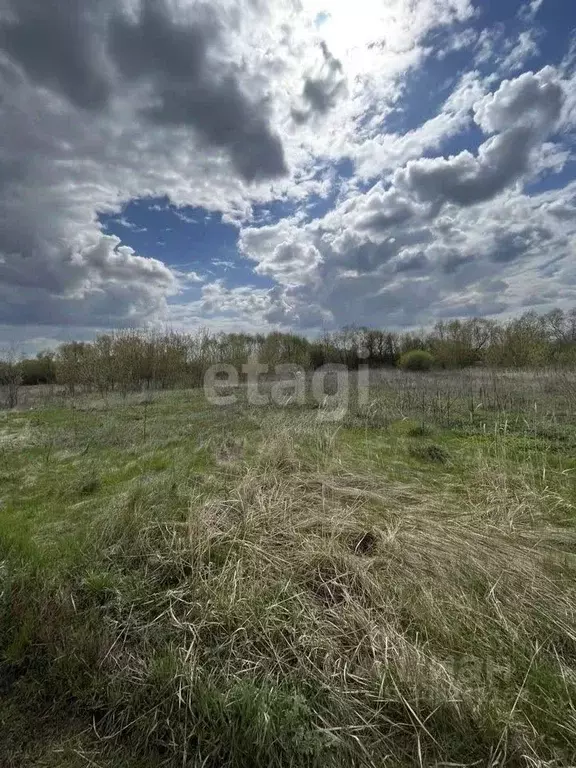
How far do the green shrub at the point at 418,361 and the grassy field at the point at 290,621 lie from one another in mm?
30658

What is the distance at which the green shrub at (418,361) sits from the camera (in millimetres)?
34059

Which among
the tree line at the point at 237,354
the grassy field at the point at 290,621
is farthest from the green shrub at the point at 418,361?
the grassy field at the point at 290,621

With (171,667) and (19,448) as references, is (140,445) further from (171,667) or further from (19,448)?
(171,667)

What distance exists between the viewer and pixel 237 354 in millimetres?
32188

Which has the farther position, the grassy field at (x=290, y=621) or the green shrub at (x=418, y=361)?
the green shrub at (x=418, y=361)

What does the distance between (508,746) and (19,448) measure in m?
8.98

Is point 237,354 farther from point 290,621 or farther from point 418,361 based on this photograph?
point 290,621

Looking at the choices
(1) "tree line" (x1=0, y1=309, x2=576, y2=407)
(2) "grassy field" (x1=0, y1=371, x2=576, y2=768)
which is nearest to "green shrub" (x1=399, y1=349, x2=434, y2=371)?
(1) "tree line" (x1=0, y1=309, x2=576, y2=407)

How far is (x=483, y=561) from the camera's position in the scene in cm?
286

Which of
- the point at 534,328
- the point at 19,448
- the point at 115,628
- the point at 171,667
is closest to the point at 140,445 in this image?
the point at 19,448

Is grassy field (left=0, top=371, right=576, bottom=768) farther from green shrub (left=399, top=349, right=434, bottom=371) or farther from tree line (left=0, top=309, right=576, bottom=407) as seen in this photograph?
green shrub (left=399, top=349, right=434, bottom=371)

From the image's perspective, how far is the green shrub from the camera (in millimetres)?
34059
